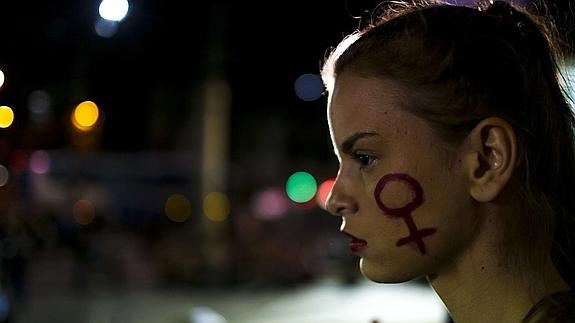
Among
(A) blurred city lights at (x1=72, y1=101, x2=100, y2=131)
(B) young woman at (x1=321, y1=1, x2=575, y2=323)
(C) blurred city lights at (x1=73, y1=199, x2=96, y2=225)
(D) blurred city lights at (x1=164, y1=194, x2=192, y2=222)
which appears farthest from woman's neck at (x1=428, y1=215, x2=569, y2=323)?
(D) blurred city lights at (x1=164, y1=194, x2=192, y2=222)

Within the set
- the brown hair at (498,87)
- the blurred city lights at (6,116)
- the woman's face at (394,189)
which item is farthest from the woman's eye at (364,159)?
the blurred city lights at (6,116)

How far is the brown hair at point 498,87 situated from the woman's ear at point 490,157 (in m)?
0.02

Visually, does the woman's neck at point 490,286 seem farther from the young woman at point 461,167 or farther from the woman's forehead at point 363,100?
the woman's forehead at point 363,100

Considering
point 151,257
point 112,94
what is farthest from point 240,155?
point 151,257

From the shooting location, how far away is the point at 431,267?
1.50m

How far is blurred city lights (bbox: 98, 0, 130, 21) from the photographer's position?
611 cm

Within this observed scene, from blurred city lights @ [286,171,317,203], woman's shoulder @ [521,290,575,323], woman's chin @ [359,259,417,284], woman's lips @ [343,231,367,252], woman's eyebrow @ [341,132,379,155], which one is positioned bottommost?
woman's shoulder @ [521,290,575,323]

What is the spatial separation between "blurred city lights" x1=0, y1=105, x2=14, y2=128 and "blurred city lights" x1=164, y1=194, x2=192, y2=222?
17300 mm

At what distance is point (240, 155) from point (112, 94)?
356 inches

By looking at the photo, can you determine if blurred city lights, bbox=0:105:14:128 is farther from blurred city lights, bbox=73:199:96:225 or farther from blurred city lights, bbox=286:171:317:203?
blurred city lights, bbox=286:171:317:203

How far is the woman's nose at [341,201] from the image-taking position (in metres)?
1.50

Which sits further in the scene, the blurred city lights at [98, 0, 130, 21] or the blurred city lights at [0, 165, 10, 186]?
the blurred city lights at [0, 165, 10, 186]

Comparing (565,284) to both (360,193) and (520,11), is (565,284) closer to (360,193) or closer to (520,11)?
(360,193)

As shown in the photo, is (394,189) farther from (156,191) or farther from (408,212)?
(156,191)
